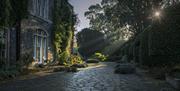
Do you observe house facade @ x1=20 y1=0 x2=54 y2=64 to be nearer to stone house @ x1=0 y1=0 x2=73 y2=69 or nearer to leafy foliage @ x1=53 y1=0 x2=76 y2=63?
stone house @ x1=0 y1=0 x2=73 y2=69

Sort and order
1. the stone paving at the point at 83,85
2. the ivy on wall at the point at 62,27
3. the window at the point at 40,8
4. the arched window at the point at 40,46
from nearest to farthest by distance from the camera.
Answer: the stone paving at the point at 83,85
the window at the point at 40,8
the arched window at the point at 40,46
the ivy on wall at the point at 62,27

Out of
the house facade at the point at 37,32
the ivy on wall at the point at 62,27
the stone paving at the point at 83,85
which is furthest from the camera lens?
the ivy on wall at the point at 62,27

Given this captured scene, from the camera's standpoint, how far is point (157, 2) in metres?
39.9

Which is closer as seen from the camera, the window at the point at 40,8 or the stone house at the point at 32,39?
the stone house at the point at 32,39

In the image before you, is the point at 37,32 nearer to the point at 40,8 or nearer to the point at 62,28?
the point at 40,8

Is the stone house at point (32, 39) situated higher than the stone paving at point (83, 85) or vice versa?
the stone house at point (32, 39)

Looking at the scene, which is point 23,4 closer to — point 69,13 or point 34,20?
point 34,20

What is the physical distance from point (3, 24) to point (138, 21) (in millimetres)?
28438

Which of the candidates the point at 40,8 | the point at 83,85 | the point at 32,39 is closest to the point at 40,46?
the point at 32,39

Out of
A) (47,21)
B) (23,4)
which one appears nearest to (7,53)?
(23,4)

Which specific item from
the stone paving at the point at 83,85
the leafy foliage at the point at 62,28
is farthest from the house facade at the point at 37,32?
the stone paving at the point at 83,85

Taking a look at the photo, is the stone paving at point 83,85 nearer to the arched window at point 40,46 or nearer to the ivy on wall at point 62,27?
the arched window at point 40,46

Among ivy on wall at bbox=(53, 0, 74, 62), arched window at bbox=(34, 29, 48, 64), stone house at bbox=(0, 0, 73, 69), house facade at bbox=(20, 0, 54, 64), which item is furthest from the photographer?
ivy on wall at bbox=(53, 0, 74, 62)

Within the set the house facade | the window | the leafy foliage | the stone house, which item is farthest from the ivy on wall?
the window
